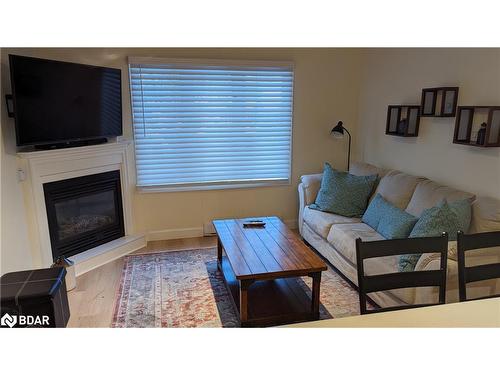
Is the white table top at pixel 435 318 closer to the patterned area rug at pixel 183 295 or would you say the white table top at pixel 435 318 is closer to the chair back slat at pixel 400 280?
the chair back slat at pixel 400 280

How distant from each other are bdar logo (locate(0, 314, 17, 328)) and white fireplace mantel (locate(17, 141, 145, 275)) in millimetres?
1107

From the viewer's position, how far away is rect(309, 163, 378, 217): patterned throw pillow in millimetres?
3594

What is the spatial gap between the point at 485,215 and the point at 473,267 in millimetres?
1010

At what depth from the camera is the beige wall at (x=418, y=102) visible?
273 centimetres

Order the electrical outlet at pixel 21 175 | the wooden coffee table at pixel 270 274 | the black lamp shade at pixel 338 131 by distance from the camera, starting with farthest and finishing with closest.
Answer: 1. the black lamp shade at pixel 338 131
2. the electrical outlet at pixel 21 175
3. the wooden coffee table at pixel 270 274

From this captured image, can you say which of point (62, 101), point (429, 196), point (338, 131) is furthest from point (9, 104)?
point (429, 196)

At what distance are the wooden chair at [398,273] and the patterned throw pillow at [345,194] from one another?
193 cm

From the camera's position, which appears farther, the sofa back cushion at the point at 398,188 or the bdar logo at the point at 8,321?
the sofa back cushion at the point at 398,188

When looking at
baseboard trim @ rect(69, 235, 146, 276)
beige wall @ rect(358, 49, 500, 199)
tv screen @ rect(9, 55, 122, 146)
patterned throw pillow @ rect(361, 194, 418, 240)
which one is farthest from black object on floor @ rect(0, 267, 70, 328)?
beige wall @ rect(358, 49, 500, 199)

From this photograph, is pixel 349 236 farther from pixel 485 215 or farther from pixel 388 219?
pixel 485 215

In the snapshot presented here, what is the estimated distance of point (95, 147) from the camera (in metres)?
3.46

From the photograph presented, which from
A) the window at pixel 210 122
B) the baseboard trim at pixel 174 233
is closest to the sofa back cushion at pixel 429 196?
the window at pixel 210 122

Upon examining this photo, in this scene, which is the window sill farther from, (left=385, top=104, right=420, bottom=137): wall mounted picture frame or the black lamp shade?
(left=385, top=104, right=420, bottom=137): wall mounted picture frame

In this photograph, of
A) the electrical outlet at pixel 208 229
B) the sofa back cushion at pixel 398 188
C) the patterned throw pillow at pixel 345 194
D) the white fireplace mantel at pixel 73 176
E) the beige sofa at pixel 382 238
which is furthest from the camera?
the electrical outlet at pixel 208 229
